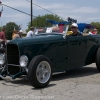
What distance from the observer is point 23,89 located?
19.4 feet

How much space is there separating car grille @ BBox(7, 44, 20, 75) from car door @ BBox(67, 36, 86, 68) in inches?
59.3

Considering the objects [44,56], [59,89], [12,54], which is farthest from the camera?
[12,54]

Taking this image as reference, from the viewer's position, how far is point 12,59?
669cm

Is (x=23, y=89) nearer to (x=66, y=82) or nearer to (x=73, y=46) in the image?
(x=66, y=82)

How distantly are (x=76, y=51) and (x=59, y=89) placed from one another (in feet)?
6.31

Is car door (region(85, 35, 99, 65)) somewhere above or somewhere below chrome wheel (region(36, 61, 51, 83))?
above

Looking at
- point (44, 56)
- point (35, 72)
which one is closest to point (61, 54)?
point (44, 56)

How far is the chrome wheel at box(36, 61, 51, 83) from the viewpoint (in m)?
6.07

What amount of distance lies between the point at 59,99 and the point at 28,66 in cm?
131

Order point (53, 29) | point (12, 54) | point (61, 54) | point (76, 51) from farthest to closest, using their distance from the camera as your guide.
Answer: point (53, 29) < point (76, 51) < point (61, 54) < point (12, 54)

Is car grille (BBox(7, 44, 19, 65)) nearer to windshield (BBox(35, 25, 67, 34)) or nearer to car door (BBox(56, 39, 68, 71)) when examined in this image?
car door (BBox(56, 39, 68, 71))

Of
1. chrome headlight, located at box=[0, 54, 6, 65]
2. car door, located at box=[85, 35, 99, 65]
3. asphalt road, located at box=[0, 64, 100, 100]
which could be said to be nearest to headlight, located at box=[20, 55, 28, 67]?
asphalt road, located at box=[0, 64, 100, 100]

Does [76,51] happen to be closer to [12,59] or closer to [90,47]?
[90,47]

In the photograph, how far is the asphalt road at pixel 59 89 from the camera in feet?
17.1
